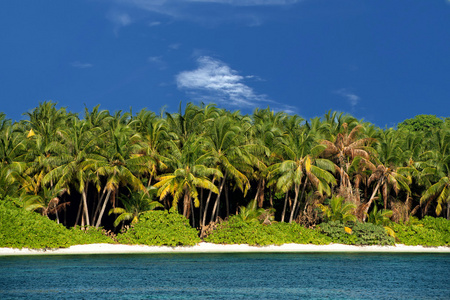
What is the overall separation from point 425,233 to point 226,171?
640 inches

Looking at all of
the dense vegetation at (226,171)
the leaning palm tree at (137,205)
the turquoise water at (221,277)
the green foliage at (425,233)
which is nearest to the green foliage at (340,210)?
the dense vegetation at (226,171)

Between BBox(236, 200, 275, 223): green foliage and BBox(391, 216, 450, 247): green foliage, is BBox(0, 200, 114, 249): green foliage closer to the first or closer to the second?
BBox(236, 200, 275, 223): green foliage

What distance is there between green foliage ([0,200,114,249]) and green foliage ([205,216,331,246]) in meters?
9.32

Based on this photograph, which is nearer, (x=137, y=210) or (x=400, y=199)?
(x=137, y=210)

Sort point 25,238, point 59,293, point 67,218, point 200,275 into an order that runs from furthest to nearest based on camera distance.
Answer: point 67,218 → point 25,238 → point 200,275 → point 59,293

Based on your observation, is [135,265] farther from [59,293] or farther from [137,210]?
[137,210]

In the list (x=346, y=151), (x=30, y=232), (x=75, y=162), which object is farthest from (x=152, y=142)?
(x=346, y=151)

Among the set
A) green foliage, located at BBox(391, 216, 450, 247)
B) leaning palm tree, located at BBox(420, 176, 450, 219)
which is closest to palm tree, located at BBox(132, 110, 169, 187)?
green foliage, located at BBox(391, 216, 450, 247)

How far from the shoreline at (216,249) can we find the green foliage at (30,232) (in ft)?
1.26

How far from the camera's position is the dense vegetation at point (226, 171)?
34562 millimetres

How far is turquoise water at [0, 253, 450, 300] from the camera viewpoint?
16547 mm

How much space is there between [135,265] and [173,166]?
12252 millimetres

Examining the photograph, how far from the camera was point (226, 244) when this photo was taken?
34.8 m

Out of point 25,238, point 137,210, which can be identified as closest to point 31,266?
point 25,238
